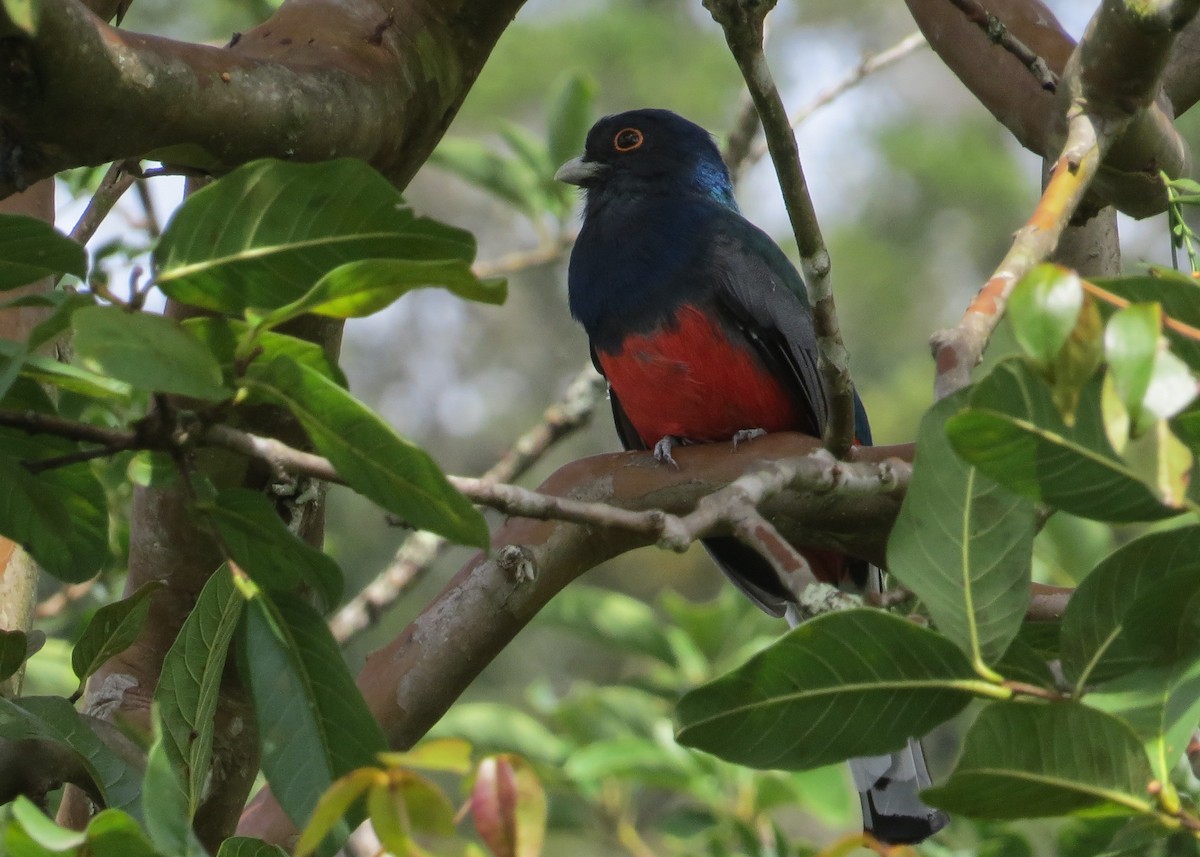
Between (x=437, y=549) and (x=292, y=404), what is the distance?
2718 mm

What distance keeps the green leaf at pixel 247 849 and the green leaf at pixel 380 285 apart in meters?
0.64

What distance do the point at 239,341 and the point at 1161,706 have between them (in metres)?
1.02

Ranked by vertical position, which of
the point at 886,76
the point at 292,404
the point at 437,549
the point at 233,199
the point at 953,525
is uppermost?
the point at 886,76

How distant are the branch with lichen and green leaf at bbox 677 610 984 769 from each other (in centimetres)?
66

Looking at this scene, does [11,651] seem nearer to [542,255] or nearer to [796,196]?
[796,196]

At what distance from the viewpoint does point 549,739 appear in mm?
4656

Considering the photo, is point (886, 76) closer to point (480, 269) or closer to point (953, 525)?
point (480, 269)

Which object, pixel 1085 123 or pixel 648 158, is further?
Answer: pixel 648 158

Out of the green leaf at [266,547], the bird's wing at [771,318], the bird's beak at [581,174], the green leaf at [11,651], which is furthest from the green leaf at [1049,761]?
the bird's beak at [581,174]

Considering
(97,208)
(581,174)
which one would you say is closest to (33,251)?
(97,208)

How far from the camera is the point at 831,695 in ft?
4.83

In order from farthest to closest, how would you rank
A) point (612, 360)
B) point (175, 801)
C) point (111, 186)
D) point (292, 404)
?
point (612, 360), point (111, 186), point (292, 404), point (175, 801)

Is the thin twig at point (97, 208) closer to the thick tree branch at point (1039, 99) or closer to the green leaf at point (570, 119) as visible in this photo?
the thick tree branch at point (1039, 99)

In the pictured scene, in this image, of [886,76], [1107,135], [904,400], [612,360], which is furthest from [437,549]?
[886,76]
